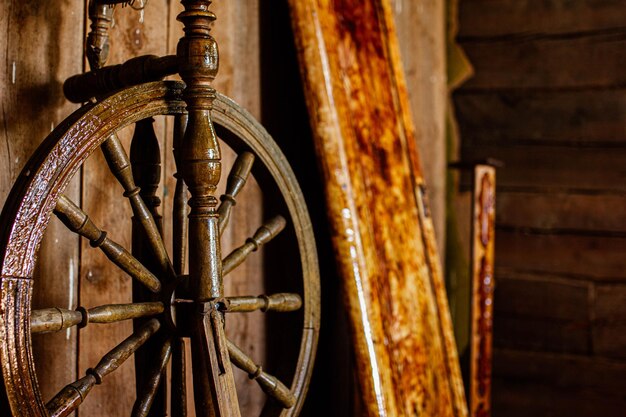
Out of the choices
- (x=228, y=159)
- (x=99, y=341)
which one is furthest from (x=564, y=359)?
(x=99, y=341)

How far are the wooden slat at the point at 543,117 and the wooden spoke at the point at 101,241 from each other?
1948mm

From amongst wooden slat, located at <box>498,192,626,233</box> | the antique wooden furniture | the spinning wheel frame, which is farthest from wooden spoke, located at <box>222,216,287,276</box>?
wooden slat, located at <box>498,192,626,233</box>

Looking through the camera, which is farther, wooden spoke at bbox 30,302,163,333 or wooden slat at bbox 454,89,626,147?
wooden slat at bbox 454,89,626,147

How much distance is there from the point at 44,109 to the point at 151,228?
0.33 meters

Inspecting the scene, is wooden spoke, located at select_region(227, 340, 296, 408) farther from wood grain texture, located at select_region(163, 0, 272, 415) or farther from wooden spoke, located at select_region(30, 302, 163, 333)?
wood grain texture, located at select_region(163, 0, 272, 415)

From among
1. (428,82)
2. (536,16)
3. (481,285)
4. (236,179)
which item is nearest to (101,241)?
(236,179)

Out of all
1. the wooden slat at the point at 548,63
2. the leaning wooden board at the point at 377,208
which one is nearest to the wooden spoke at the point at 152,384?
the leaning wooden board at the point at 377,208

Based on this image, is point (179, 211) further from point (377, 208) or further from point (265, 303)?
point (377, 208)

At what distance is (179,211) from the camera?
1271mm

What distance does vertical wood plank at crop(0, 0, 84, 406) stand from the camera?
122cm

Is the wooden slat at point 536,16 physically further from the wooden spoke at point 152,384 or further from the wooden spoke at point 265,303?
the wooden spoke at point 152,384

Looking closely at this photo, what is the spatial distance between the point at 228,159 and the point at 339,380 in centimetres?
78

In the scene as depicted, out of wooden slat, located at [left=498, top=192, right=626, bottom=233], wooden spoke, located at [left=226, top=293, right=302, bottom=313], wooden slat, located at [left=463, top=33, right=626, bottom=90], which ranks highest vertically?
wooden slat, located at [left=463, top=33, right=626, bottom=90]

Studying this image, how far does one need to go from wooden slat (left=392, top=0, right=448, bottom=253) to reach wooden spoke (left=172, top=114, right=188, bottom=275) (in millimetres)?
1467
